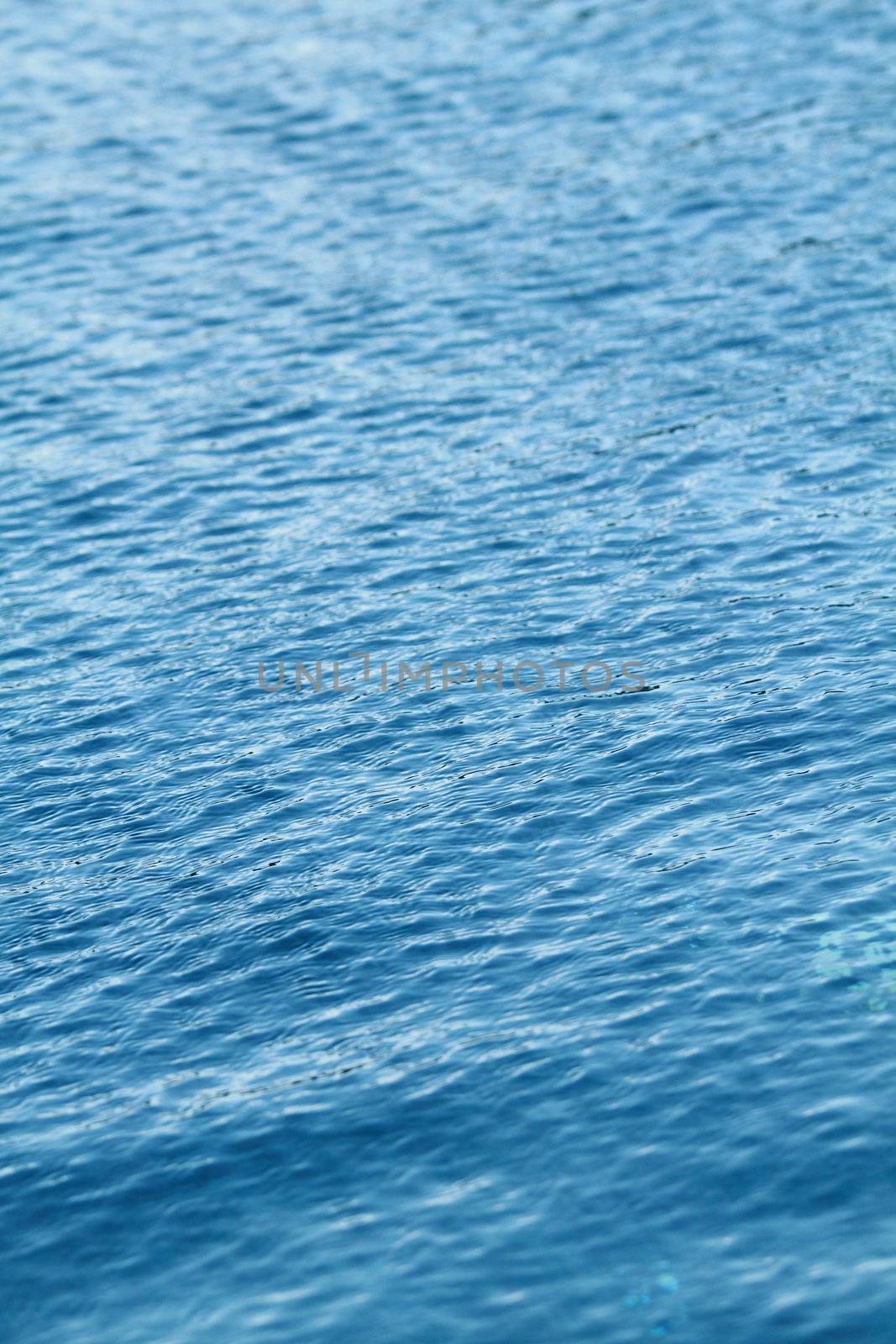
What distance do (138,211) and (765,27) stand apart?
2478 cm

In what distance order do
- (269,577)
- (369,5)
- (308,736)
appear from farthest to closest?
1. (369,5)
2. (269,577)
3. (308,736)

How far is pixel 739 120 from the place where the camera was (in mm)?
61656

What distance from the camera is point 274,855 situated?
33156 millimetres

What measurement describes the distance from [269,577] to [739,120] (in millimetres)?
29270

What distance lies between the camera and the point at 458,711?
36.9 metres

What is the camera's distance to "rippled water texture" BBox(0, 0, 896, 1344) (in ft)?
84.9

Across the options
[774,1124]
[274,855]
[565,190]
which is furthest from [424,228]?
[774,1124]

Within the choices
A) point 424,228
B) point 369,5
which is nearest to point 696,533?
point 424,228

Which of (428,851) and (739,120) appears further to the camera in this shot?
(739,120)

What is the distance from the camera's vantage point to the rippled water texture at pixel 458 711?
25891 millimetres

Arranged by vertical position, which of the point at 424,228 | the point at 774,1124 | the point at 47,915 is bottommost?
the point at 774,1124

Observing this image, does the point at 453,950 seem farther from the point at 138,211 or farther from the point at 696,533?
the point at 138,211

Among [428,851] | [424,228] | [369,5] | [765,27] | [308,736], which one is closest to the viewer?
[428,851]

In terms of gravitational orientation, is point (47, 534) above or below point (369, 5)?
below
